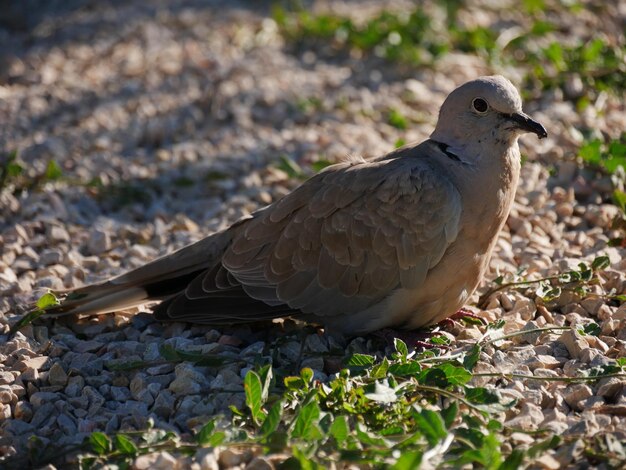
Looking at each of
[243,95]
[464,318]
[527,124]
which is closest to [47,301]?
[464,318]

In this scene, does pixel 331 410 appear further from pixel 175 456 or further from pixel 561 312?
Result: pixel 561 312

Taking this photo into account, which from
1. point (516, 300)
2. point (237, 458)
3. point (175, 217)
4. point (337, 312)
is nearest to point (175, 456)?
point (237, 458)

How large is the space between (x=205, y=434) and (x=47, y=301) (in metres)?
1.58

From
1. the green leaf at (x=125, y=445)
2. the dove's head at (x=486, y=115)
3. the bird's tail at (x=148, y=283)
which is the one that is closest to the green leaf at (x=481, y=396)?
the green leaf at (x=125, y=445)

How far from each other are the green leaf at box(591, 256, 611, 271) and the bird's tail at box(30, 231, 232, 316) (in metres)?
1.85

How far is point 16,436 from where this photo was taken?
3734 millimetres

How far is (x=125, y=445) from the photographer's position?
337cm

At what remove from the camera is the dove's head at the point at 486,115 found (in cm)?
444

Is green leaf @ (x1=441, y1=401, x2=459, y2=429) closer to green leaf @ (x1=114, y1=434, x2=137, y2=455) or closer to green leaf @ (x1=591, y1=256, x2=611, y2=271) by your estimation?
green leaf @ (x1=114, y1=434, x2=137, y2=455)

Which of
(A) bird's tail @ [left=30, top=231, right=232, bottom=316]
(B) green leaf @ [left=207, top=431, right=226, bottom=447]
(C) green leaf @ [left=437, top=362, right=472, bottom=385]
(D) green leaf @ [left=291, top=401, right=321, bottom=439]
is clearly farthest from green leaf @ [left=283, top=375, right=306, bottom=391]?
(A) bird's tail @ [left=30, top=231, right=232, bottom=316]

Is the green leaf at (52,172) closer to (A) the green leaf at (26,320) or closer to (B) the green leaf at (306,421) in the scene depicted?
(A) the green leaf at (26,320)

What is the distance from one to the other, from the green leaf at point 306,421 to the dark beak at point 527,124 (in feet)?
5.91

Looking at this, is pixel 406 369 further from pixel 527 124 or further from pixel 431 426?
pixel 527 124

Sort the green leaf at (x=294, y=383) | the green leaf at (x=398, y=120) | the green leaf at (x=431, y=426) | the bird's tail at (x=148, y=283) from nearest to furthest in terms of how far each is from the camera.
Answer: the green leaf at (x=431, y=426) < the green leaf at (x=294, y=383) < the bird's tail at (x=148, y=283) < the green leaf at (x=398, y=120)
